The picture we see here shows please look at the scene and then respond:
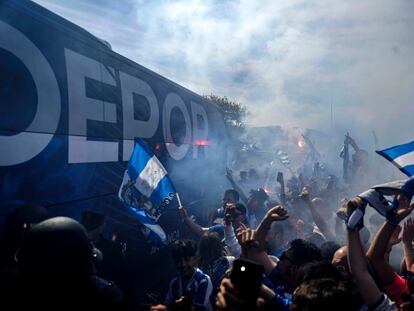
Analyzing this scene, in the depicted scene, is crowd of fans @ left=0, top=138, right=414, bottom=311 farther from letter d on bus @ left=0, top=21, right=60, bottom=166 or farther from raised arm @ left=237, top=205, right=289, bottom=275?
letter d on bus @ left=0, top=21, right=60, bottom=166

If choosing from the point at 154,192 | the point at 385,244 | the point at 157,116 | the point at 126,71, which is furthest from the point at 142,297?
the point at 385,244

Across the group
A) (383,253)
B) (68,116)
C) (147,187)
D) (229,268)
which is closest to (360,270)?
(383,253)

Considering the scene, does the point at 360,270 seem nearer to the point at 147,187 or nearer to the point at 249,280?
the point at 249,280

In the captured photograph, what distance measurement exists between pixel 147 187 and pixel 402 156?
8.78 ft

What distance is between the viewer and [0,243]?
282cm

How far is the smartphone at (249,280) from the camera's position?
1406 mm

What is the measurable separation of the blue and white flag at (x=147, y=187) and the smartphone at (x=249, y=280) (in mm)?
2669

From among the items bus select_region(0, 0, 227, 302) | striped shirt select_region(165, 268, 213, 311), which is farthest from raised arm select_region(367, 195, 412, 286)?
bus select_region(0, 0, 227, 302)

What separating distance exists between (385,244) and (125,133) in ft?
10.0

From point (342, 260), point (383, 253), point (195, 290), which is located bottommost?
point (195, 290)

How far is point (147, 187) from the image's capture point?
413 cm

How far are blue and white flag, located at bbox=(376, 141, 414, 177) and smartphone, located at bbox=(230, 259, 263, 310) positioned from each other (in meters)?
2.51

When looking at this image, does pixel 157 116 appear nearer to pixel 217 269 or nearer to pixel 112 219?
pixel 112 219

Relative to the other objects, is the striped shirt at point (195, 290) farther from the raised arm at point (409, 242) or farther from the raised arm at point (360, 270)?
the raised arm at point (409, 242)
